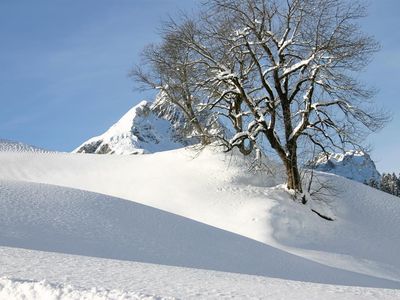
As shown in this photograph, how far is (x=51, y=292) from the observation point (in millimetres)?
5297

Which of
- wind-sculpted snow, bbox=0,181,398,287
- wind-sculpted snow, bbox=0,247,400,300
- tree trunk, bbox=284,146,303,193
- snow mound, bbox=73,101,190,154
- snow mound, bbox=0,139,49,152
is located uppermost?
snow mound, bbox=73,101,190,154

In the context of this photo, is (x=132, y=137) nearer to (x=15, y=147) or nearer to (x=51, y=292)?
(x=15, y=147)

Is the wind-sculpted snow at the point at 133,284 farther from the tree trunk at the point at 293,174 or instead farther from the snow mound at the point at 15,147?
the snow mound at the point at 15,147

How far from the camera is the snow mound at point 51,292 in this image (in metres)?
5.12

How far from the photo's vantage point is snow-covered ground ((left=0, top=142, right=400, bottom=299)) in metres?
6.09

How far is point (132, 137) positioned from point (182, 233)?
133m

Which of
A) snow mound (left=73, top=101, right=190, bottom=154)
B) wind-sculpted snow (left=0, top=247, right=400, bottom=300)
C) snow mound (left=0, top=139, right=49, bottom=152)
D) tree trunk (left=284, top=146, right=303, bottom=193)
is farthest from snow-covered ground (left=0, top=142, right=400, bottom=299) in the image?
snow mound (left=73, top=101, right=190, bottom=154)

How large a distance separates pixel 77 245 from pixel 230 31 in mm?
10758

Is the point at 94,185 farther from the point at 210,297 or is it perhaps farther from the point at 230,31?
the point at 210,297

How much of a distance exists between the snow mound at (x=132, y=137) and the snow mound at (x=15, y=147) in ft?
335

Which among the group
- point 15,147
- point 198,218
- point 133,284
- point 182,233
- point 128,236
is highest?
point 15,147

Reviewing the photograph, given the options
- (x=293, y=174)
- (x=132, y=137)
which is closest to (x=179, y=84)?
(x=293, y=174)

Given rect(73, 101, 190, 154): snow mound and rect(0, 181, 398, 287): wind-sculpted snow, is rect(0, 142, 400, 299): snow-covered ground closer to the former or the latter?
rect(0, 181, 398, 287): wind-sculpted snow

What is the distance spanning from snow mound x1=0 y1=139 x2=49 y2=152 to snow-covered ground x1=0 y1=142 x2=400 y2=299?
1450mm
